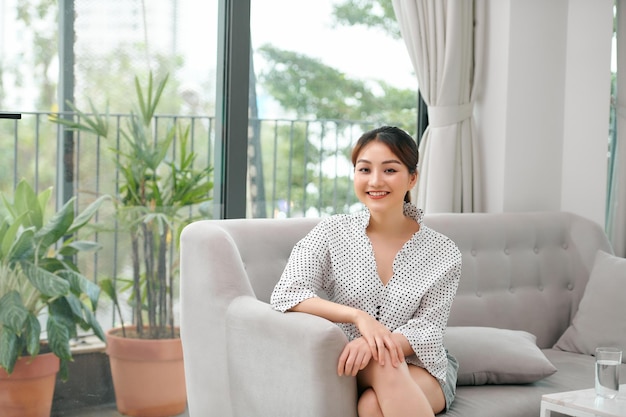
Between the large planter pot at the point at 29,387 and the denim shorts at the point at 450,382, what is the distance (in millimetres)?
1417

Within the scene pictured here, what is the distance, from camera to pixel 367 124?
155 inches

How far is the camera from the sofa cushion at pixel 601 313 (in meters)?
3.19

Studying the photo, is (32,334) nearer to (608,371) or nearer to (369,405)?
(369,405)

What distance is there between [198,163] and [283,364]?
1.27 metres

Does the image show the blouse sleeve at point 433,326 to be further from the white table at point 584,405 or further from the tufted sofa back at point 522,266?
the tufted sofa back at point 522,266

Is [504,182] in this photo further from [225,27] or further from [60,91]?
[60,91]

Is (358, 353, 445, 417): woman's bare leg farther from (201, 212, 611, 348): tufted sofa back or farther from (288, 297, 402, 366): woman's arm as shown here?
(201, 212, 611, 348): tufted sofa back

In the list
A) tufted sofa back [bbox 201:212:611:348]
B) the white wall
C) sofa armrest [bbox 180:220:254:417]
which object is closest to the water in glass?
tufted sofa back [bbox 201:212:611:348]

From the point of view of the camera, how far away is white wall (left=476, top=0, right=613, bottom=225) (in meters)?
3.77

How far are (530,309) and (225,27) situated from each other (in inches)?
63.5

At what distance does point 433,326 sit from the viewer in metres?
2.47

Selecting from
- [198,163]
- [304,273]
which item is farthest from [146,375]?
[304,273]

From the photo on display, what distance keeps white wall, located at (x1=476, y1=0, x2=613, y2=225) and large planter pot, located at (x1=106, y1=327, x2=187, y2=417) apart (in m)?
1.53

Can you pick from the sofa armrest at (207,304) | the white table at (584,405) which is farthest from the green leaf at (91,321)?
the white table at (584,405)
